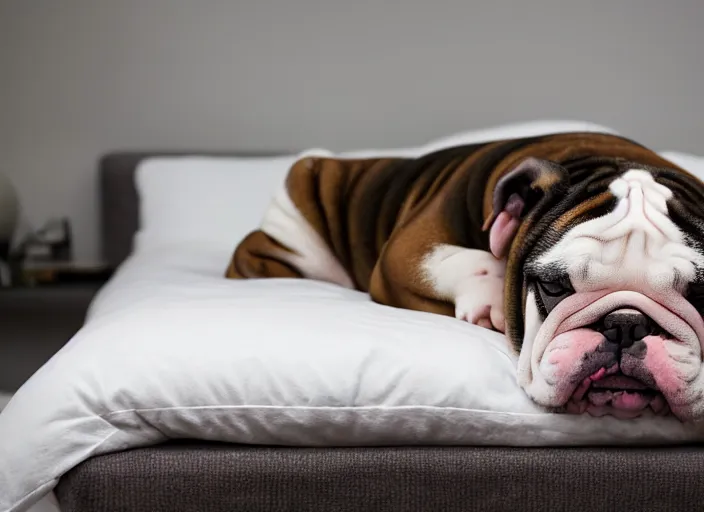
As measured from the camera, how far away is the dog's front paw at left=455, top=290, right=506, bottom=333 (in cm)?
147

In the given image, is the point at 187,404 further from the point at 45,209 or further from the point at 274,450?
the point at 45,209

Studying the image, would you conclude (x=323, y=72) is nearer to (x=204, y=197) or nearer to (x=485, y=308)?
(x=204, y=197)

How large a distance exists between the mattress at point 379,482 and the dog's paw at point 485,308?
25 centimetres

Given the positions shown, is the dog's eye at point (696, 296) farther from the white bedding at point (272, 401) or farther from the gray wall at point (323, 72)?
the gray wall at point (323, 72)

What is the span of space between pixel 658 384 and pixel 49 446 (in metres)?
0.79

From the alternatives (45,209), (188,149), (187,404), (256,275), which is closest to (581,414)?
(187,404)

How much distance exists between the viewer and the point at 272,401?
4.21 ft

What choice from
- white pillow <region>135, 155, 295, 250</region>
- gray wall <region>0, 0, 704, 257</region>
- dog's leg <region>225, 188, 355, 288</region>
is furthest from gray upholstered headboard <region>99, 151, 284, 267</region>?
dog's leg <region>225, 188, 355, 288</region>

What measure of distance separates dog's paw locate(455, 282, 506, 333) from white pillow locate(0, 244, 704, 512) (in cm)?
13

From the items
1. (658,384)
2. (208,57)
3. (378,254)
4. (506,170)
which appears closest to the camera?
(658,384)

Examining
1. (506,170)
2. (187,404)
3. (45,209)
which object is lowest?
(45,209)

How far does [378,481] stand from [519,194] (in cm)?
45

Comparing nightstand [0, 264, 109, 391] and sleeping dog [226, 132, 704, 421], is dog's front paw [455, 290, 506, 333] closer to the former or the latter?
sleeping dog [226, 132, 704, 421]

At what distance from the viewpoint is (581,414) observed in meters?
1.29
